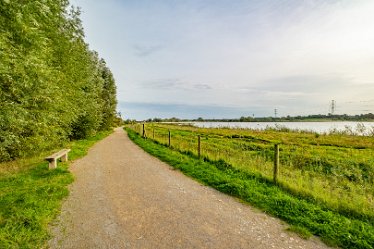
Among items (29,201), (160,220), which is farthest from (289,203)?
(29,201)

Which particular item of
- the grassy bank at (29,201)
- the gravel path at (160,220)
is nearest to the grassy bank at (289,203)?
the gravel path at (160,220)

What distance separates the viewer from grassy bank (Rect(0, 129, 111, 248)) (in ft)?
16.4

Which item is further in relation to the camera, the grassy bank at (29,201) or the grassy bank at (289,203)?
the grassy bank at (289,203)

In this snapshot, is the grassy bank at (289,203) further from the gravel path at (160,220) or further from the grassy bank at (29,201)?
the grassy bank at (29,201)

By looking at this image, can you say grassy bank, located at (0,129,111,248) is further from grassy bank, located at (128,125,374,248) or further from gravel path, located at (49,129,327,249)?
grassy bank, located at (128,125,374,248)

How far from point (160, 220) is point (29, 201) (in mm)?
3517

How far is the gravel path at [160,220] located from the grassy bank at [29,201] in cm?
31

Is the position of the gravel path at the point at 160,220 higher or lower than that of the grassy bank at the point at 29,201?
lower

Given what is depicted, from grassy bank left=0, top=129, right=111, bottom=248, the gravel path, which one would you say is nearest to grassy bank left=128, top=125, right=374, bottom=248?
the gravel path

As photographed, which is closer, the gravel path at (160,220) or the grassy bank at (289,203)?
the gravel path at (160,220)

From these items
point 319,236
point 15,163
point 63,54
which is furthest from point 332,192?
point 63,54

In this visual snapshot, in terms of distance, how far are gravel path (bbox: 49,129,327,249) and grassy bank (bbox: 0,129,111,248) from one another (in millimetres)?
309

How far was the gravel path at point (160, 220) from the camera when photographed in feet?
16.3

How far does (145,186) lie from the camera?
9.10 metres
